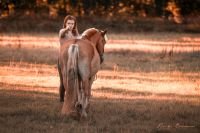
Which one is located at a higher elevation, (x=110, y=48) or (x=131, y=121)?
(x=131, y=121)

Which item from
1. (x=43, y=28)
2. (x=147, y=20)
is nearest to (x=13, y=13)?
(x=43, y=28)

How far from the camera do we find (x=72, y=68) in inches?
405

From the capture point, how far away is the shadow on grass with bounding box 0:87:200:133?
32.3 ft

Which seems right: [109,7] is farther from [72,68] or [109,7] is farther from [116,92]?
[72,68]

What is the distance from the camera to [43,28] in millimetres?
38438

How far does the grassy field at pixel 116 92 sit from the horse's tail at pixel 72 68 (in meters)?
0.64

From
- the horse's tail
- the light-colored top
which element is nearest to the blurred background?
the light-colored top

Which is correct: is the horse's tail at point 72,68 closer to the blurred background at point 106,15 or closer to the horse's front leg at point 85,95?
the horse's front leg at point 85,95

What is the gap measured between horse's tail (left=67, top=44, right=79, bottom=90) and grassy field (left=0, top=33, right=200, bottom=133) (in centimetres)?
64

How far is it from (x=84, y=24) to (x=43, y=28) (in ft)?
9.06

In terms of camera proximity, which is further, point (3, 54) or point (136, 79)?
point (3, 54)

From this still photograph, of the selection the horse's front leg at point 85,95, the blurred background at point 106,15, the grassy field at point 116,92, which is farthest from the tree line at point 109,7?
the horse's front leg at point 85,95

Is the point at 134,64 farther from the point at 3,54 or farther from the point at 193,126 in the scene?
the point at 193,126

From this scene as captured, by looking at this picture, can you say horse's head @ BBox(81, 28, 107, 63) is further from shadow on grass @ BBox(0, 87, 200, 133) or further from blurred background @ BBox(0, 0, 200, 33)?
blurred background @ BBox(0, 0, 200, 33)
